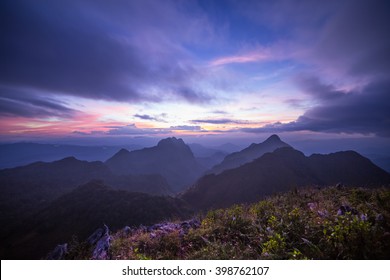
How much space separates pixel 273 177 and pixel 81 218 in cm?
9735

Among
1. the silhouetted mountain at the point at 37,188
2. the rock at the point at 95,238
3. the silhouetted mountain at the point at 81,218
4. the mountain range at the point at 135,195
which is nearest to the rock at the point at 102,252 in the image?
the rock at the point at 95,238

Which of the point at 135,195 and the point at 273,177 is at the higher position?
the point at 135,195

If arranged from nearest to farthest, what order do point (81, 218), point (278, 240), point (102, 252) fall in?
point (278, 240) < point (102, 252) < point (81, 218)

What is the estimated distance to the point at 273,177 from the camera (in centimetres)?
11531

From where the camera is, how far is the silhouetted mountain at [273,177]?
102625 millimetres

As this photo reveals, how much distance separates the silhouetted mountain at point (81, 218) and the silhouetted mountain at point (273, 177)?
35.5 meters

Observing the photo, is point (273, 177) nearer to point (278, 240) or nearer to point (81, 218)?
point (81, 218)

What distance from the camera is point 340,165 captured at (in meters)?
150

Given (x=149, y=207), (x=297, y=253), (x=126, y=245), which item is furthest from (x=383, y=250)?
(x=149, y=207)

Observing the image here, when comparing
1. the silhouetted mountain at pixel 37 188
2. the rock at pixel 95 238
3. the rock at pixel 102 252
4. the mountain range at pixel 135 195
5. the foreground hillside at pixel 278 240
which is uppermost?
the foreground hillside at pixel 278 240

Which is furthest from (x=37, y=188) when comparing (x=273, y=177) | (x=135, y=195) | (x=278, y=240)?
(x=278, y=240)

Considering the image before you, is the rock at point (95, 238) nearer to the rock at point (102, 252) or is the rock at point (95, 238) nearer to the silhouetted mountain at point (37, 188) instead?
the rock at point (102, 252)
